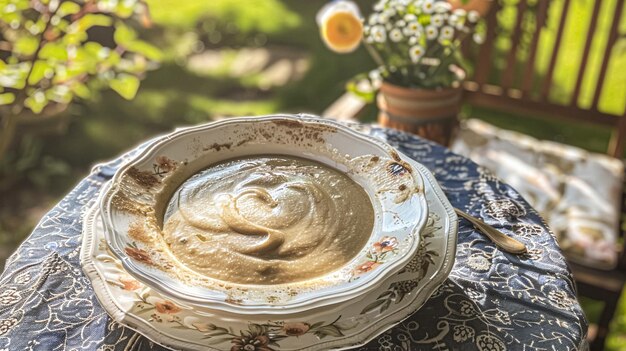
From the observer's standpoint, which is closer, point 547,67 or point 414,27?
point 414,27

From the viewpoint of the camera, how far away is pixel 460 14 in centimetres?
157

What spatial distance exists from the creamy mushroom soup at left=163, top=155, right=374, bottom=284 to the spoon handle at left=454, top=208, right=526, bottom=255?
0.64 feet

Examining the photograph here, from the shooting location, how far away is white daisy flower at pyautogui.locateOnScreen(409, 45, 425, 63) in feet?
5.25

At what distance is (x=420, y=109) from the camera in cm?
168

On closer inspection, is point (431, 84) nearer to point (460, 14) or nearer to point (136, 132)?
point (460, 14)

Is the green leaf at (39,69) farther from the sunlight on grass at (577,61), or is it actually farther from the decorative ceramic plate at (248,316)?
the sunlight on grass at (577,61)

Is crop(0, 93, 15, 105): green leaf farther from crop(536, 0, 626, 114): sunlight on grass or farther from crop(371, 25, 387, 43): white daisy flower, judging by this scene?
crop(536, 0, 626, 114): sunlight on grass

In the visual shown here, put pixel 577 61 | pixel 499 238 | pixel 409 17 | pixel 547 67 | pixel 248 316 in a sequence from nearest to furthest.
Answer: pixel 248 316
pixel 499 238
pixel 409 17
pixel 547 67
pixel 577 61

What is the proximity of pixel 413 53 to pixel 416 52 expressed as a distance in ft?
0.04

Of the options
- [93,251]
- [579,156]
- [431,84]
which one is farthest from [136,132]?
[93,251]

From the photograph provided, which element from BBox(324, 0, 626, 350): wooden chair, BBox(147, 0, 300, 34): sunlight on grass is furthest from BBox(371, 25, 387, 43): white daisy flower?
BBox(147, 0, 300, 34): sunlight on grass

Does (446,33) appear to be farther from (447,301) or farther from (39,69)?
(39,69)

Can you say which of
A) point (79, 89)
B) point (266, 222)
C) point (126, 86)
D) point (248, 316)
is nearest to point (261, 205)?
point (266, 222)

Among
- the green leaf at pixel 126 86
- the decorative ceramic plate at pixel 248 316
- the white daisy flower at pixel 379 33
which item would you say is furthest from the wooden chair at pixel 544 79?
the decorative ceramic plate at pixel 248 316
